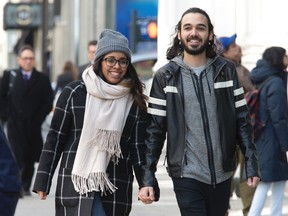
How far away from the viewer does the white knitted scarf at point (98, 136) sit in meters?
7.29

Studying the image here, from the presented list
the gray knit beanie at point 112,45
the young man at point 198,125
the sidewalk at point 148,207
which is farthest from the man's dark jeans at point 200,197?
the sidewalk at point 148,207

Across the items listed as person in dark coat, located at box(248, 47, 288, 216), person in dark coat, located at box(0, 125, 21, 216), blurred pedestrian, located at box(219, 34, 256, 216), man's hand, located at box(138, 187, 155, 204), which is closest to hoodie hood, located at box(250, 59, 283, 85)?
person in dark coat, located at box(248, 47, 288, 216)

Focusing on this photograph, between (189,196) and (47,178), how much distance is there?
0.99 m

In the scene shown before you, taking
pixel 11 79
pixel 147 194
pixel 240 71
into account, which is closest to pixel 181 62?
pixel 147 194

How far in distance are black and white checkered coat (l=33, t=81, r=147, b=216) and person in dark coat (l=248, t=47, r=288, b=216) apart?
2.88 meters

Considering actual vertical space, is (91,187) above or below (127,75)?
below

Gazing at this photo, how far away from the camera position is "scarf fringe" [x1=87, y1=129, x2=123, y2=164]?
729 centimetres

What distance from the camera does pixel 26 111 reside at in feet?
46.1

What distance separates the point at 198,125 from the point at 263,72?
3.43 meters

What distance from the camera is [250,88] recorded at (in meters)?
10.7

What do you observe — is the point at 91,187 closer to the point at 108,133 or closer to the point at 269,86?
the point at 108,133

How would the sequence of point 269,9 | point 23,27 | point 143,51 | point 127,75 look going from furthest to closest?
point 23,27, point 143,51, point 269,9, point 127,75

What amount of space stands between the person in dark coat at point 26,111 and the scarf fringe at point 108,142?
6752 mm

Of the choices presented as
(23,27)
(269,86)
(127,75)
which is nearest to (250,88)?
(269,86)
